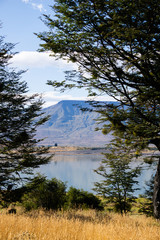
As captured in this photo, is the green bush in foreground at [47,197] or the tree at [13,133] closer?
the tree at [13,133]

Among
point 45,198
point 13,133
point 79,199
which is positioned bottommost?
point 79,199

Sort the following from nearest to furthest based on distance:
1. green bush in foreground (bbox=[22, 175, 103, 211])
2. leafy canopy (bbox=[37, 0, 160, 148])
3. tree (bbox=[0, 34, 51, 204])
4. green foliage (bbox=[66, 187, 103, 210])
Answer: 1. leafy canopy (bbox=[37, 0, 160, 148])
2. tree (bbox=[0, 34, 51, 204])
3. green bush in foreground (bbox=[22, 175, 103, 211])
4. green foliage (bbox=[66, 187, 103, 210])

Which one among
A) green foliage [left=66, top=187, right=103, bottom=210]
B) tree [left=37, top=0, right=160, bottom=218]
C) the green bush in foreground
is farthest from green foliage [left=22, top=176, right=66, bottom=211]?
tree [left=37, top=0, right=160, bottom=218]

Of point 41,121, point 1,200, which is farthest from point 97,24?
point 1,200

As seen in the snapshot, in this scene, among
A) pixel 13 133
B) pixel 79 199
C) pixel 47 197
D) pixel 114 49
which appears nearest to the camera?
pixel 114 49

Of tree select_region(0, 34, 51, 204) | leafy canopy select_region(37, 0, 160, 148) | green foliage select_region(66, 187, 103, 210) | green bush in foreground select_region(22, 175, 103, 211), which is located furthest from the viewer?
green foliage select_region(66, 187, 103, 210)

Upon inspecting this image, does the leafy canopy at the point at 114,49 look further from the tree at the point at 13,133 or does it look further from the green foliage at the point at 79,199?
the green foliage at the point at 79,199

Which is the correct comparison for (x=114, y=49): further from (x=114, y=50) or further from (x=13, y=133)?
(x=13, y=133)

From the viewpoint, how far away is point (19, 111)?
1548 cm

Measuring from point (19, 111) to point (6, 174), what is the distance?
4.00 meters

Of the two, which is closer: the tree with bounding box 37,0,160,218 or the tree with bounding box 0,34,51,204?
the tree with bounding box 37,0,160,218

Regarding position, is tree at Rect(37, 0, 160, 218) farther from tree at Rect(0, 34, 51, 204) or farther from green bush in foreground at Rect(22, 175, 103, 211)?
green bush in foreground at Rect(22, 175, 103, 211)

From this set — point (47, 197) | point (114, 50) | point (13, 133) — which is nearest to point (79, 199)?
point (47, 197)

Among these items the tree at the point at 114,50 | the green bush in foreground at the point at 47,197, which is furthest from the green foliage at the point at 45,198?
the tree at the point at 114,50
